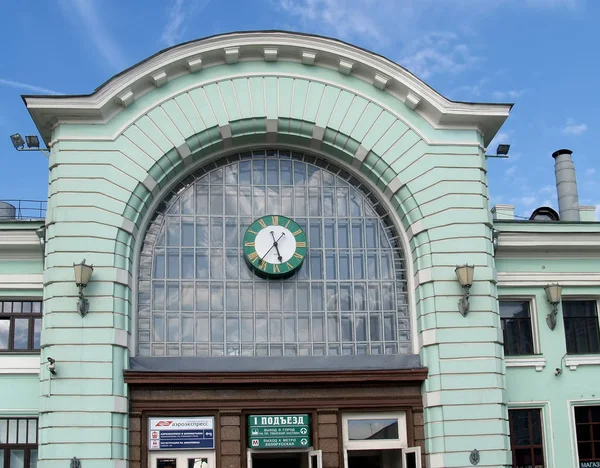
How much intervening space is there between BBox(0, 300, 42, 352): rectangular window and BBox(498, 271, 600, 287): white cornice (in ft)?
37.0

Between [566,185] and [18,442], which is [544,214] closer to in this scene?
[566,185]

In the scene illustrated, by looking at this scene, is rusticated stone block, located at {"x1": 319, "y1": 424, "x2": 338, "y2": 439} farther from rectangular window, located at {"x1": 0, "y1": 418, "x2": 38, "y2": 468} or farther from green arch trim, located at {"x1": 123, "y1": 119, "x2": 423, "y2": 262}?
rectangular window, located at {"x1": 0, "y1": 418, "x2": 38, "y2": 468}

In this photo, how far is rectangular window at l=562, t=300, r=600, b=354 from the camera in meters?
22.4

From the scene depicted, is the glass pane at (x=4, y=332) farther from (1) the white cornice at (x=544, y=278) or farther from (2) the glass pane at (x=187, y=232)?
(1) the white cornice at (x=544, y=278)

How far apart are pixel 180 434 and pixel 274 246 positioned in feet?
15.7

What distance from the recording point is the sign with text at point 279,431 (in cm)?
1983

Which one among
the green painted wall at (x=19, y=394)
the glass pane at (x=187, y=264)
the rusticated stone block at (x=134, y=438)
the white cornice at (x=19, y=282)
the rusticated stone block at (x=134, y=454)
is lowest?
the rusticated stone block at (x=134, y=454)

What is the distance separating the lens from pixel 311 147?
71.1 feet

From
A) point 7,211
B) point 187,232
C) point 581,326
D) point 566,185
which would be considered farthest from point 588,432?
point 7,211

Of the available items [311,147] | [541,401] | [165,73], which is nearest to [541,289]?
[541,401]

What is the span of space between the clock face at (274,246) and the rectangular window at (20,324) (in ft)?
17.0

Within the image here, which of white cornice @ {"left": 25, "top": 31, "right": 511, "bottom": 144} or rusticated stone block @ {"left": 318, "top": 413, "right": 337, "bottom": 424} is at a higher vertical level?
white cornice @ {"left": 25, "top": 31, "right": 511, "bottom": 144}

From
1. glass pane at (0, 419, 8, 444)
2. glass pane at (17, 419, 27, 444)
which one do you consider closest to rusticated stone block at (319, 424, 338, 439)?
glass pane at (17, 419, 27, 444)

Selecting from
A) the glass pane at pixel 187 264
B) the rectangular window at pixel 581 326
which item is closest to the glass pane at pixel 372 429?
the glass pane at pixel 187 264
